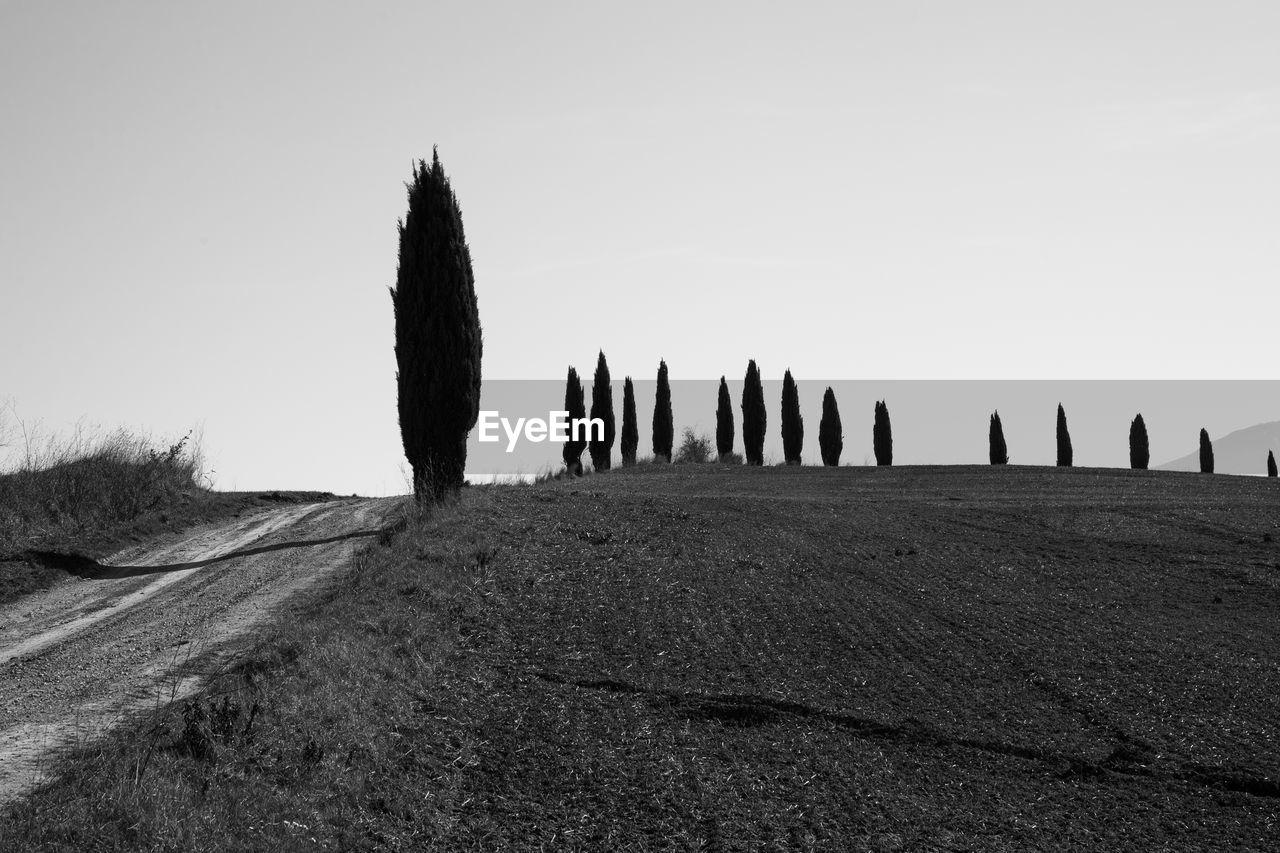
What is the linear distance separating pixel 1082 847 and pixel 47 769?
8503mm

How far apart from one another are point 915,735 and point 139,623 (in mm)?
9833

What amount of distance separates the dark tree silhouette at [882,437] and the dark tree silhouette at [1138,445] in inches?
535

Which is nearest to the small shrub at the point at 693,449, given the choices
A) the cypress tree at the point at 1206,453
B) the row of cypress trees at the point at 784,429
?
the row of cypress trees at the point at 784,429

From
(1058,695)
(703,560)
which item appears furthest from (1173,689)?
(703,560)

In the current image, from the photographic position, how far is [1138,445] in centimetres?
6012

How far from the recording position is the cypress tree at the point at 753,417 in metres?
56.1

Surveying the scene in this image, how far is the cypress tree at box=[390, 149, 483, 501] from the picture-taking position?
22562mm

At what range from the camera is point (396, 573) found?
50.3 feet

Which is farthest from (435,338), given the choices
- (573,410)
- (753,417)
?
(753,417)

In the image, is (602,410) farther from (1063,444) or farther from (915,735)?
(915,735)

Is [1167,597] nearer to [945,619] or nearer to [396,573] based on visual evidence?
[945,619]

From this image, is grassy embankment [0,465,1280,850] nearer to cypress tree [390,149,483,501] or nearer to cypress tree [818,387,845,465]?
cypress tree [390,149,483,501]

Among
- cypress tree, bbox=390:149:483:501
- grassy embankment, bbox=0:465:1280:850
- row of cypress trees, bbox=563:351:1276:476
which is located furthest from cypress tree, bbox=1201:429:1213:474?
cypress tree, bbox=390:149:483:501

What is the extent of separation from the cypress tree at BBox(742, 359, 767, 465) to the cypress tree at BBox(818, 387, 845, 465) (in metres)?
3.39
